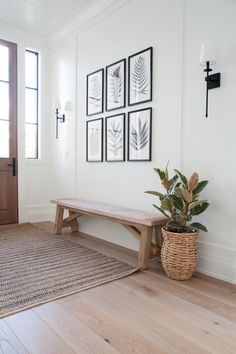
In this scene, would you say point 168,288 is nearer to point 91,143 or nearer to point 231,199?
point 231,199

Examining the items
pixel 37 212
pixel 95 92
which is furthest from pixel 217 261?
pixel 37 212

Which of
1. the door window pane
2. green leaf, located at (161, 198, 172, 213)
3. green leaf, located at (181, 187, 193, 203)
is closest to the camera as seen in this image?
green leaf, located at (181, 187, 193, 203)

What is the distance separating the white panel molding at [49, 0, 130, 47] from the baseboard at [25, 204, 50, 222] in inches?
98.4

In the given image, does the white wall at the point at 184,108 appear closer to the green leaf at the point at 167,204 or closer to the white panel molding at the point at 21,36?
the green leaf at the point at 167,204

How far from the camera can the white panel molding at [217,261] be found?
80.4 inches

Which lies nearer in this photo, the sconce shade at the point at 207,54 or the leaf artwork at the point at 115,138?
the sconce shade at the point at 207,54

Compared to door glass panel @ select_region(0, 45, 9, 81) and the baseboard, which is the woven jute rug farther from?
door glass panel @ select_region(0, 45, 9, 81)

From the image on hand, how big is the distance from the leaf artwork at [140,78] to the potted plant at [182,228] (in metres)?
1.08

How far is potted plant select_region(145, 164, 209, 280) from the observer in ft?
6.64

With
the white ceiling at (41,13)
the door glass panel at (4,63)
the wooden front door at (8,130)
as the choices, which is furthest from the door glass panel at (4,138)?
the white ceiling at (41,13)

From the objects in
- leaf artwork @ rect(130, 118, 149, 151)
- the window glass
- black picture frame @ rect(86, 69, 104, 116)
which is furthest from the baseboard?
leaf artwork @ rect(130, 118, 149, 151)

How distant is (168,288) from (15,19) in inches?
152

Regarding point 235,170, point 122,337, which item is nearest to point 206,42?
point 235,170

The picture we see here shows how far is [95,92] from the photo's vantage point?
3.32 m
